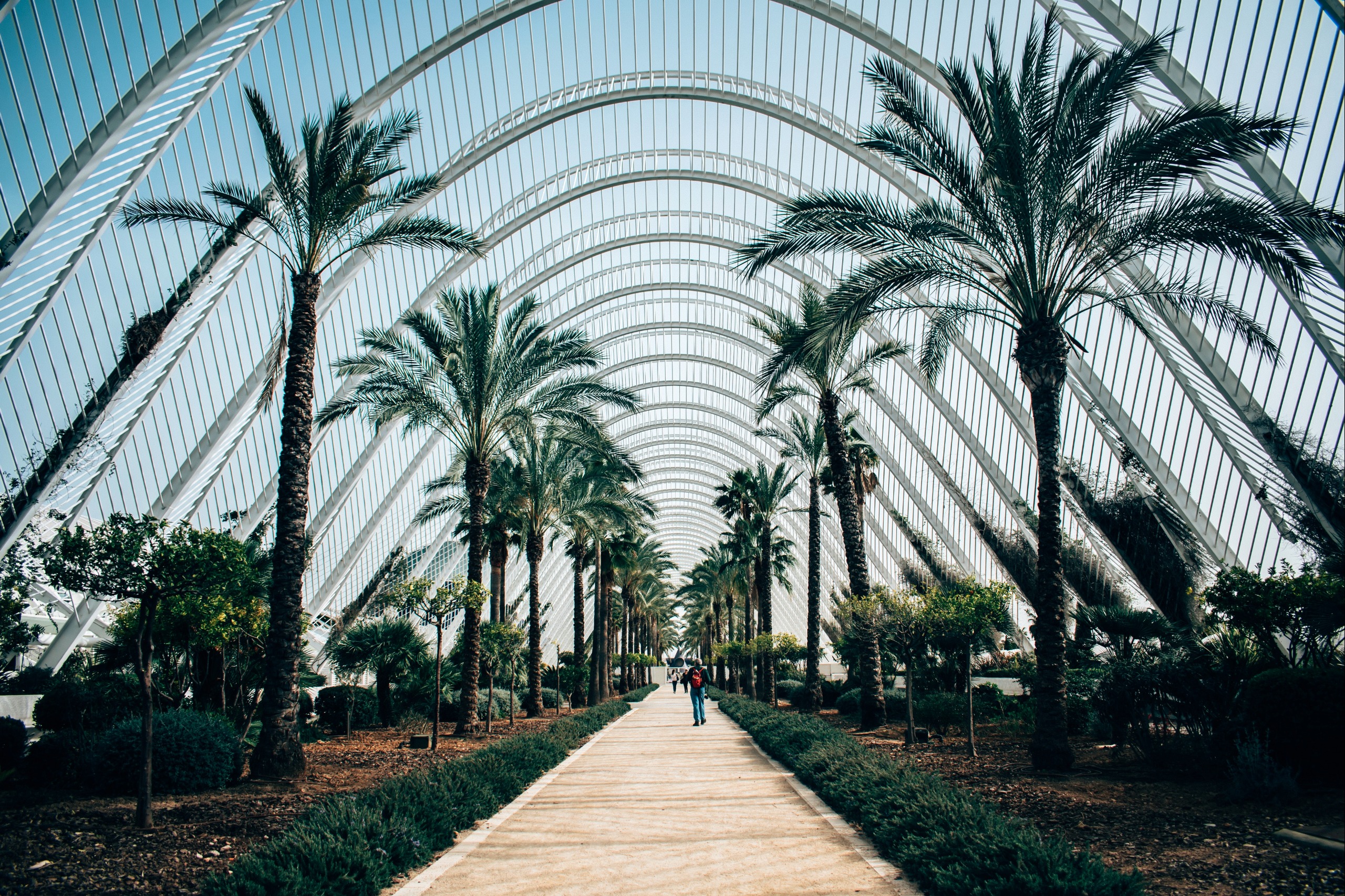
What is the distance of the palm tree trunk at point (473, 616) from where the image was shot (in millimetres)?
18438

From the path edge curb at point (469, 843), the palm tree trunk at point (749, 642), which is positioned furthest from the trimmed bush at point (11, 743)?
the palm tree trunk at point (749, 642)

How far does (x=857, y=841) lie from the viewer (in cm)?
698

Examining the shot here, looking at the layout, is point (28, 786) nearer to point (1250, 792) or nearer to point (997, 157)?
point (1250, 792)

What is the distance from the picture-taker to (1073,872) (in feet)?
15.1

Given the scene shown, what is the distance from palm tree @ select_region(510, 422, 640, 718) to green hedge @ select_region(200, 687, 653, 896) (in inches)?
615

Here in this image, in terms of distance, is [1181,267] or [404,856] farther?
[1181,267]

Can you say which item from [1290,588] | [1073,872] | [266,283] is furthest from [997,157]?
[266,283]

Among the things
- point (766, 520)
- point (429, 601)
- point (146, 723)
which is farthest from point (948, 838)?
point (766, 520)

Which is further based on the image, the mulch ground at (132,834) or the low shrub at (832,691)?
the low shrub at (832,691)

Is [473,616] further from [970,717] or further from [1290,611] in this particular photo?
[1290,611]

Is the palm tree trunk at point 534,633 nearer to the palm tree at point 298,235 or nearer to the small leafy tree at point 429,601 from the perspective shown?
the small leafy tree at point 429,601

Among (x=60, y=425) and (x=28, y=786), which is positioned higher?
(x=60, y=425)

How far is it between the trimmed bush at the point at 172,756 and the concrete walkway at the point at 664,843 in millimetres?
3745

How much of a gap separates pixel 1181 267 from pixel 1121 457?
593cm
